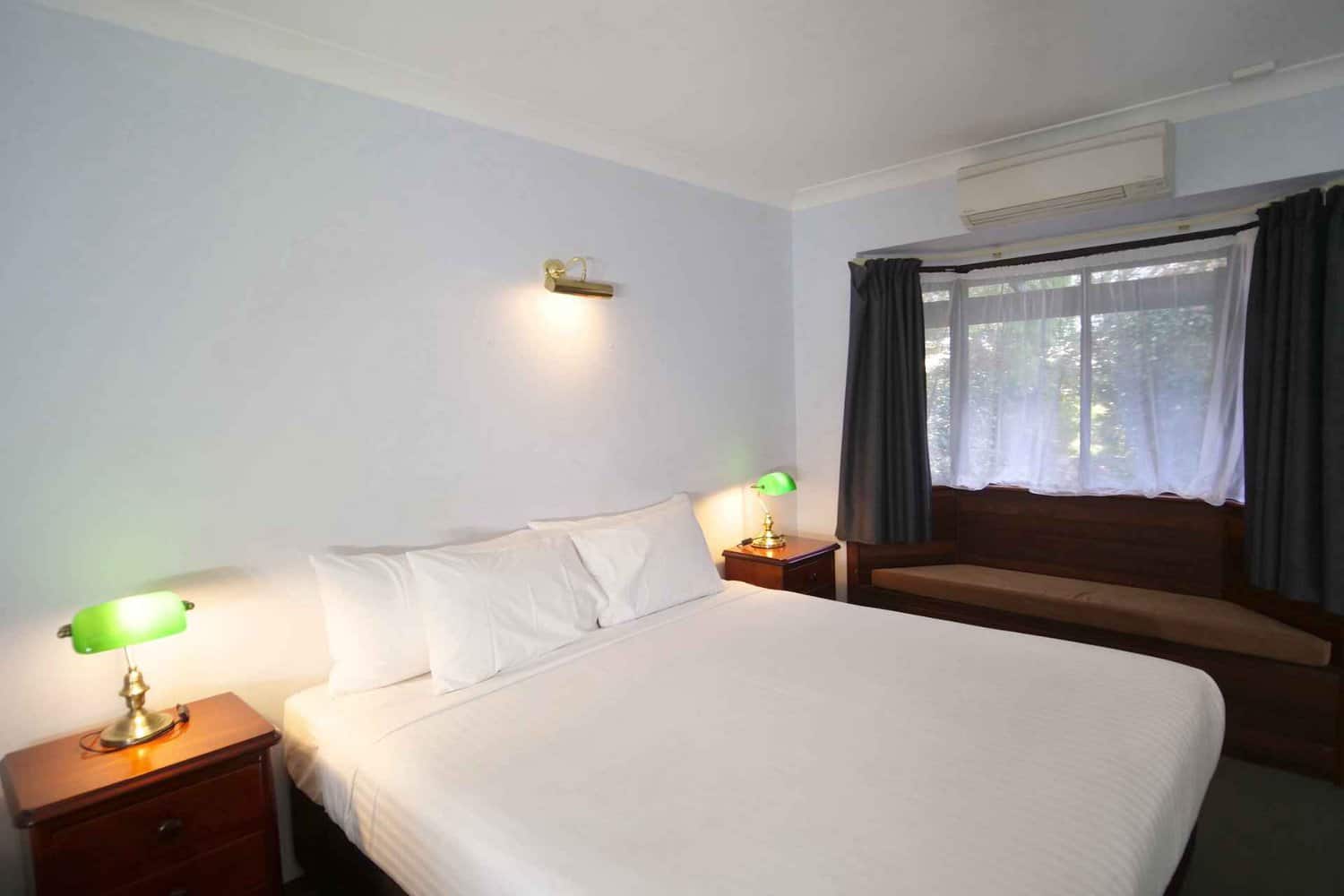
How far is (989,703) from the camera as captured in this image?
1.81 m

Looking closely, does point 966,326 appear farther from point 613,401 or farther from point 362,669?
point 362,669

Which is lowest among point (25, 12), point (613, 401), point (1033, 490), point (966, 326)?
point (1033, 490)

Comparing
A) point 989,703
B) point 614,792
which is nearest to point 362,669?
point 614,792

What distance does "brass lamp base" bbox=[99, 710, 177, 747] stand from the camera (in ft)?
5.34

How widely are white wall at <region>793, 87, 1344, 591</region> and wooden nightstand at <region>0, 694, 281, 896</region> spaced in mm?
2978

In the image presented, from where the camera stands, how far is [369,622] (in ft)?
6.68

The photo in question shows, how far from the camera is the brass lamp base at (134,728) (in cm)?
163

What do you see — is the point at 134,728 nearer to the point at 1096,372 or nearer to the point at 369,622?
the point at 369,622

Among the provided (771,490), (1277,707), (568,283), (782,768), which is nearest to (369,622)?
(782,768)

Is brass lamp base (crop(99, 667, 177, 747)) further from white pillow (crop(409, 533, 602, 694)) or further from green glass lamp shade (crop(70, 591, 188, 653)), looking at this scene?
white pillow (crop(409, 533, 602, 694))

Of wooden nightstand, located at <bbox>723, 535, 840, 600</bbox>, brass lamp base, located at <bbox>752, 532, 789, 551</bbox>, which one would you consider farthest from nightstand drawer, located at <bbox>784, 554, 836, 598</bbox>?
brass lamp base, located at <bbox>752, 532, 789, 551</bbox>

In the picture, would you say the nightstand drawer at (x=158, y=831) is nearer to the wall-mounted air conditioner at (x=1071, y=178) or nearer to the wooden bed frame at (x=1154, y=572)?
the wooden bed frame at (x=1154, y=572)

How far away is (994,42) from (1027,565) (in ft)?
8.11

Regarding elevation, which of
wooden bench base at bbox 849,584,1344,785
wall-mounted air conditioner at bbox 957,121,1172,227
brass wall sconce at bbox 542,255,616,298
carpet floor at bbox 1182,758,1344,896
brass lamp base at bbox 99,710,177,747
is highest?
wall-mounted air conditioner at bbox 957,121,1172,227
